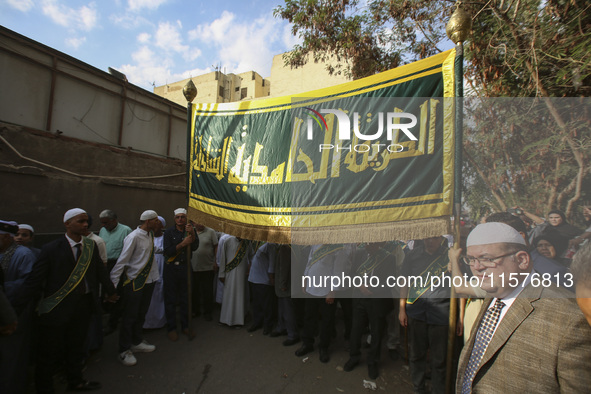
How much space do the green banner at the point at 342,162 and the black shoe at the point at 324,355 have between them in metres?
1.84

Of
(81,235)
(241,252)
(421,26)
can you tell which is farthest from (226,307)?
(421,26)

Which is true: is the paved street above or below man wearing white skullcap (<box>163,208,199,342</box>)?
below

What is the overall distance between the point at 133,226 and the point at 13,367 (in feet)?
14.8

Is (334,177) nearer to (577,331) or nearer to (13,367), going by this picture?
(577,331)

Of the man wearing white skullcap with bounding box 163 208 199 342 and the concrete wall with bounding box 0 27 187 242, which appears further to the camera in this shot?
the concrete wall with bounding box 0 27 187 242

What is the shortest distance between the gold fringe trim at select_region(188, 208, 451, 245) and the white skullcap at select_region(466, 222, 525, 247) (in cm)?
51

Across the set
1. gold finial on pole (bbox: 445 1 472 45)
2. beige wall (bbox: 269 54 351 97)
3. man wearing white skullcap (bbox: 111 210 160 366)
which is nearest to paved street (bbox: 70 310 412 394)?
man wearing white skullcap (bbox: 111 210 160 366)

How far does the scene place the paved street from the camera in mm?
3047

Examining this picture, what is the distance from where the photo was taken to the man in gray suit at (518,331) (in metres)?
1.19

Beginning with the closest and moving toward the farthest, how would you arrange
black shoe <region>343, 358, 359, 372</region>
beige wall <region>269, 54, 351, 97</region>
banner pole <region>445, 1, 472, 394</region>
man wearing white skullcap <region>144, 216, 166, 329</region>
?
banner pole <region>445, 1, 472, 394</region> < black shoe <region>343, 358, 359, 372</region> < man wearing white skullcap <region>144, 216, 166, 329</region> < beige wall <region>269, 54, 351, 97</region>

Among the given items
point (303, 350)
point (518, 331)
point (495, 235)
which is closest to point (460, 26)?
point (495, 235)

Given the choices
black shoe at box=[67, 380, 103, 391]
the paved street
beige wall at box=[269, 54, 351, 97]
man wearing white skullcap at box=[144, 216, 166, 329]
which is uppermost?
beige wall at box=[269, 54, 351, 97]

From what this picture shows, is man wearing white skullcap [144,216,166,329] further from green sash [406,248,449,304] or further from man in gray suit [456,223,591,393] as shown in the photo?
man in gray suit [456,223,591,393]

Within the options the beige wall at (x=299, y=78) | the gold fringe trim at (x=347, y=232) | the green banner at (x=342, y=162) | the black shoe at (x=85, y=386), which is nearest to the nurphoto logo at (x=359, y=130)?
the green banner at (x=342, y=162)
